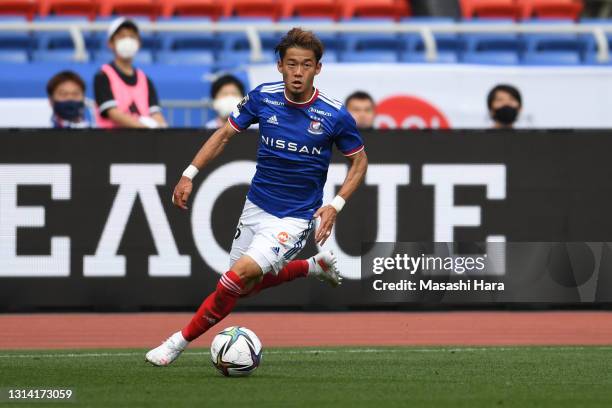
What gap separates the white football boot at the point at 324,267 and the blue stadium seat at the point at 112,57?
8.79 m

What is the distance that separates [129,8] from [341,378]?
39.9 ft

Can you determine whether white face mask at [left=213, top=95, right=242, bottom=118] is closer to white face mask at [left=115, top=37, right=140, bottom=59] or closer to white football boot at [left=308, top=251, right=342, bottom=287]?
white face mask at [left=115, top=37, right=140, bottom=59]

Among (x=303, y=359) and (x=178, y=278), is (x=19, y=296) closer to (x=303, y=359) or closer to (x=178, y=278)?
(x=178, y=278)

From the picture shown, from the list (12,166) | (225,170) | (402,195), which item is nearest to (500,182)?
(402,195)

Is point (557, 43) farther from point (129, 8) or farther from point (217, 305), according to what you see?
point (217, 305)

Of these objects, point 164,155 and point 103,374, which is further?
point 164,155

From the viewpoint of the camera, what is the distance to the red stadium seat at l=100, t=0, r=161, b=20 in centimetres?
1975

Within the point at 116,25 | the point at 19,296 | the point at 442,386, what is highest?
the point at 116,25

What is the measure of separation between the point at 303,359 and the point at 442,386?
6.33 feet

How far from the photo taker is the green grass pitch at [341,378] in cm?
745

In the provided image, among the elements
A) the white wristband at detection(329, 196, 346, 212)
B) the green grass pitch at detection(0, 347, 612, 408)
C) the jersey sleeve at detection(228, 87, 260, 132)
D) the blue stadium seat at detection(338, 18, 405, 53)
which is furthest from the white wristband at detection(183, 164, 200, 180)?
the blue stadium seat at detection(338, 18, 405, 53)

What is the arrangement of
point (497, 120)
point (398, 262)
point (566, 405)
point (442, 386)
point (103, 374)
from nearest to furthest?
point (566, 405), point (442, 386), point (103, 374), point (398, 262), point (497, 120)

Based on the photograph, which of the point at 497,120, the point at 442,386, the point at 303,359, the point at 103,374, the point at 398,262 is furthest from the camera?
the point at 497,120

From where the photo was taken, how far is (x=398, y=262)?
13.2 m
